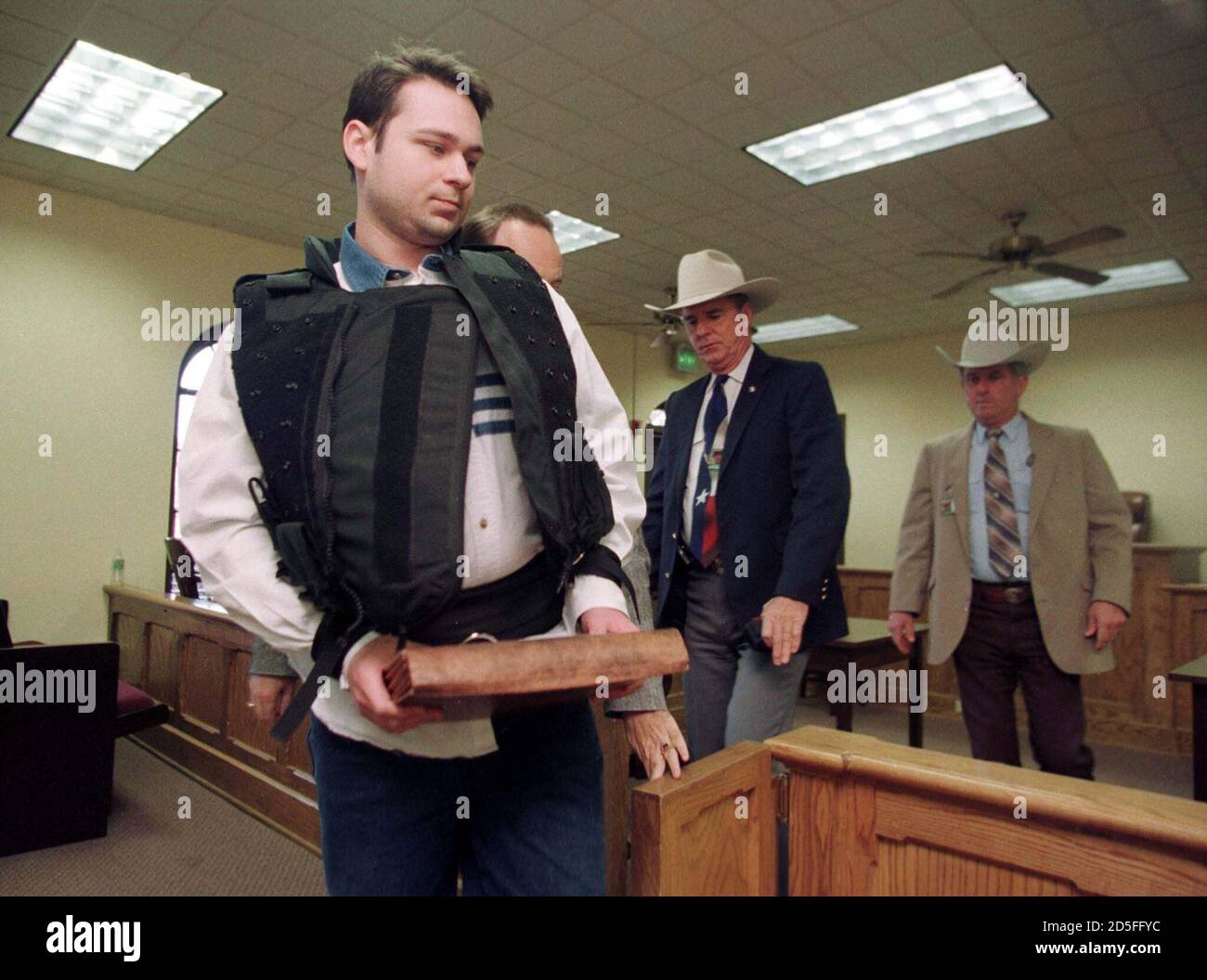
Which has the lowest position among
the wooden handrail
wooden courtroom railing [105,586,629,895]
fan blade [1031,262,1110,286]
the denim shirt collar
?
wooden courtroom railing [105,586,629,895]

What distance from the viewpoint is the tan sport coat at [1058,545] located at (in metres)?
2.48

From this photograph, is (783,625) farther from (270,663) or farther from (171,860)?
(171,860)

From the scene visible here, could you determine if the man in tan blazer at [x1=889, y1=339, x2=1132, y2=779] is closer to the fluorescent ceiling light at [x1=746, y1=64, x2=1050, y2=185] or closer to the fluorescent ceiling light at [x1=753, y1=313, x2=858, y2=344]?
the fluorescent ceiling light at [x1=746, y1=64, x2=1050, y2=185]

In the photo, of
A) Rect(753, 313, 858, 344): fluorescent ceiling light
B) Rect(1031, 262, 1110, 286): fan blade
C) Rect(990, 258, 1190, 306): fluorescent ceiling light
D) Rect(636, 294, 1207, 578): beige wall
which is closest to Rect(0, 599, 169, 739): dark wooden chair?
Rect(1031, 262, 1110, 286): fan blade

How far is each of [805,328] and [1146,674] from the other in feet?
16.6

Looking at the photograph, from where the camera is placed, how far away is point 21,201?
5.38 metres

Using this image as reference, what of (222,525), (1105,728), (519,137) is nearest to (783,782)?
(222,525)

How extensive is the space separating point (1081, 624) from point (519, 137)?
3.88 metres

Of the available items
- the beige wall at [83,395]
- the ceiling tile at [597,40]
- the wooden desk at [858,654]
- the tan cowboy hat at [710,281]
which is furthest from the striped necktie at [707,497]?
the beige wall at [83,395]

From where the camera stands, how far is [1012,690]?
105 inches

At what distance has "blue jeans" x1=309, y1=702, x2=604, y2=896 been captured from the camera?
932 mm

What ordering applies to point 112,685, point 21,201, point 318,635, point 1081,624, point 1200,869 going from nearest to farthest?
point 318,635, point 1200,869, point 1081,624, point 112,685, point 21,201

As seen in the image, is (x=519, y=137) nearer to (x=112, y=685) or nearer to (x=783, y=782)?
(x=112, y=685)

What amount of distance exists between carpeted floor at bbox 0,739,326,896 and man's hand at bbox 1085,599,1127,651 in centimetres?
274
